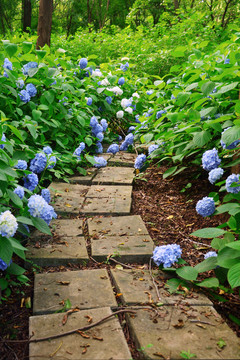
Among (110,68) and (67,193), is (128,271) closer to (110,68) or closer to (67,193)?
(67,193)

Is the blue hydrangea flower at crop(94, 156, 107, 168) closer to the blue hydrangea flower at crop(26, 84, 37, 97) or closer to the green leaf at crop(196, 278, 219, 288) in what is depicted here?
the blue hydrangea flower at crop(26, 84, 37, 97)

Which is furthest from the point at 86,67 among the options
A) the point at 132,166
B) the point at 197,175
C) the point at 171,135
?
the point at 197,175

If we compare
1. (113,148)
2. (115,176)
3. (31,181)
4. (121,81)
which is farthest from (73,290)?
(121,81)

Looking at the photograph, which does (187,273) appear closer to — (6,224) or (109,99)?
(6,224)

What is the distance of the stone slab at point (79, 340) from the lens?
1198mm

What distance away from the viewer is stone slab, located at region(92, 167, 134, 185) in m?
3.08

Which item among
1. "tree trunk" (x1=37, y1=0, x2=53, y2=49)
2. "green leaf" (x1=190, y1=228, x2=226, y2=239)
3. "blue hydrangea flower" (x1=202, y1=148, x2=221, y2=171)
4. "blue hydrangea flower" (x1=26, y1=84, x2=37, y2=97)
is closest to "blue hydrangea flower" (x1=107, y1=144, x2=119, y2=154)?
"blue hydrangea flower" (x1=26, y1=84, x2=37, y2=97)

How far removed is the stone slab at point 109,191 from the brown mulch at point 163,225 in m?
0.08

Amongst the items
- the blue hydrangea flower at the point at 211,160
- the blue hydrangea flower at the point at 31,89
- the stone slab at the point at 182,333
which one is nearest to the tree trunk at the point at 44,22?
the blue hydrangea flower at the point at 31,89

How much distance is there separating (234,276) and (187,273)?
344 millimetres

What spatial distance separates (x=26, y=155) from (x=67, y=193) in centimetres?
57

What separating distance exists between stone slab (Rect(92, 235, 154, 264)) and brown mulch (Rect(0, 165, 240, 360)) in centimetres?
8

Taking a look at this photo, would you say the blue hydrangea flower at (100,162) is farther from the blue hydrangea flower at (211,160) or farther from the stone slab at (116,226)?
the blue hydrangea flower at (211,160)

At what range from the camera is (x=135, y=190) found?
2998 mm
